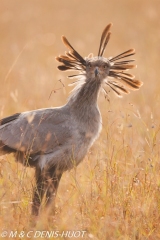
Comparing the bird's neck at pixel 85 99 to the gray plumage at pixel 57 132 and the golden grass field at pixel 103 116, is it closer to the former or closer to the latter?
the gray plumage at pixel 57 132

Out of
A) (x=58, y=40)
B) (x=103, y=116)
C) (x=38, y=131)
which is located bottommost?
(x=103, y=116)

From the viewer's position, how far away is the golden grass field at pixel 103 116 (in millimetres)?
3852

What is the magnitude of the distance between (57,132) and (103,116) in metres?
2.91

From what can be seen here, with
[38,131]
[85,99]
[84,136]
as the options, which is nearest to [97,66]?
[85,99]

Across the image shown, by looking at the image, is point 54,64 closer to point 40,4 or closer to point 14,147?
point 14,147

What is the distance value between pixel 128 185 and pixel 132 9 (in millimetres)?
13526

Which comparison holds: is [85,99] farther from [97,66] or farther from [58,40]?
[58,40]

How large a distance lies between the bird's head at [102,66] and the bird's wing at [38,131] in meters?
0.45

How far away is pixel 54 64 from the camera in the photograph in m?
10.9

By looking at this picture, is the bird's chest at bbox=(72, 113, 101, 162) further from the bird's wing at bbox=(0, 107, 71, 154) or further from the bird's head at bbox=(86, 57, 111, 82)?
the bird's head at bbox=(86, 57, 111, 82)

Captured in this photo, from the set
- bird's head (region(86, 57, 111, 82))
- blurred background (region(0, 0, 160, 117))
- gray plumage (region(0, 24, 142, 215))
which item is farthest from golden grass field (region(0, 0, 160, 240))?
bird's head (region(86, 57, 111, 82))

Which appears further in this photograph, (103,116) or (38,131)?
(103,116)

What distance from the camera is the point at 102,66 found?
4.62 metres

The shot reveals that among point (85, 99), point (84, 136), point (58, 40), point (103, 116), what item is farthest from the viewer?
point (58, 40)
